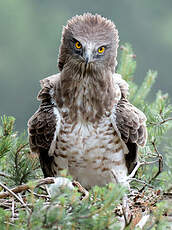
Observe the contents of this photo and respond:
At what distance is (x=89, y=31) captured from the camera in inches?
121

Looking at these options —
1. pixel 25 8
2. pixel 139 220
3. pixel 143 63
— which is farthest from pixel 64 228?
pixel 25 8

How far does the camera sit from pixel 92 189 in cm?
173

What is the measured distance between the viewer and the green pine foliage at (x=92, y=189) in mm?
1603

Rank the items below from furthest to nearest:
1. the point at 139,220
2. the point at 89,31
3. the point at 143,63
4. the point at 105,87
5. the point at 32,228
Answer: the point at 143,63 → the point at 105,87 → the point at 89,31 → the point at 139,220 → the point at 32,228

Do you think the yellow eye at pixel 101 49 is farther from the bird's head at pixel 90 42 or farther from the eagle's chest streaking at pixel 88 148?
the eagle's chest streaking at pixel 88 148

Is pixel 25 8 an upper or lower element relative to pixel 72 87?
upper

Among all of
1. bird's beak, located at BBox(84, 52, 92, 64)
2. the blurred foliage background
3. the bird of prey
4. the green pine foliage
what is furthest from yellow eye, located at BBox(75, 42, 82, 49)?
the blurred foliage background

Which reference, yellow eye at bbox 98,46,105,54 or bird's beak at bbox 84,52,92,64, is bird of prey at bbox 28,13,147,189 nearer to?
yellow eye at bbox 98,46,105,54

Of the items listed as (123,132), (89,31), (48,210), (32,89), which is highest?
Result: (32,89)

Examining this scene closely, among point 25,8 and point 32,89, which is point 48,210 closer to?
point 32,89

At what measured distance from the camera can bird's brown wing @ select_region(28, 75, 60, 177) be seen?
3240mm

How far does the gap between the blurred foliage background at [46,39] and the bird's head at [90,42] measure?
40.7 feet

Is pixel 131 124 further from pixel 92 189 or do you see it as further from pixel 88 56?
pixel 92 189

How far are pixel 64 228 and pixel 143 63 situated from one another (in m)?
17.6
